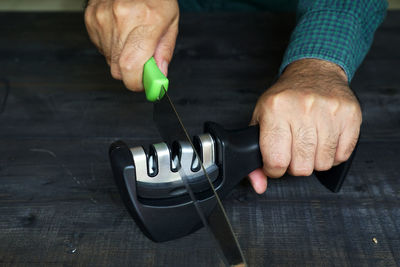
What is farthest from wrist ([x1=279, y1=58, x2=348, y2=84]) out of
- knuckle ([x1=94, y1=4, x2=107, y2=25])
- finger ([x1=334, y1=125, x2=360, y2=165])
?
knuckle ([x1=94, y1=4, x2=107, y2=25])

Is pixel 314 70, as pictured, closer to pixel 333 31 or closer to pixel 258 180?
pixel 333 31

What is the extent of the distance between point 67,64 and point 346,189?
0.82 m

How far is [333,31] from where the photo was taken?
1002 mm

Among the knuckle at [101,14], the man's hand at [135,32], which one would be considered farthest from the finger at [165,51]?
the knuckle at [101,14]

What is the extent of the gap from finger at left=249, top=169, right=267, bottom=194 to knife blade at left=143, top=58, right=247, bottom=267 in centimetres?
11

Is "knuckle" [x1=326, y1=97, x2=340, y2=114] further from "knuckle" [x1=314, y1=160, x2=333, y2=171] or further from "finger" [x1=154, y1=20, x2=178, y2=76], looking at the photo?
"finger" [x1=154, y1=20, x2=178, y2=76]

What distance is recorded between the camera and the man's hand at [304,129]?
0.81 metres

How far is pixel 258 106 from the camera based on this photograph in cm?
87

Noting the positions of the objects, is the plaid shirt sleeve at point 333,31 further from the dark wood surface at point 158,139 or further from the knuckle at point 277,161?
the knuckle at point 277,161

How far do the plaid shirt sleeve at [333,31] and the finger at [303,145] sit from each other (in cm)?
23

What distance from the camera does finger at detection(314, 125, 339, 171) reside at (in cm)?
82

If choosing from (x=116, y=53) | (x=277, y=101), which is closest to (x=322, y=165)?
(x=277, y=101)

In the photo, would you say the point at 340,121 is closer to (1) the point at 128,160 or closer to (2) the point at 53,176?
(1) the point at 128,160

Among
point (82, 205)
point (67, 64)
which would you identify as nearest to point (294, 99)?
point (82, 205)
